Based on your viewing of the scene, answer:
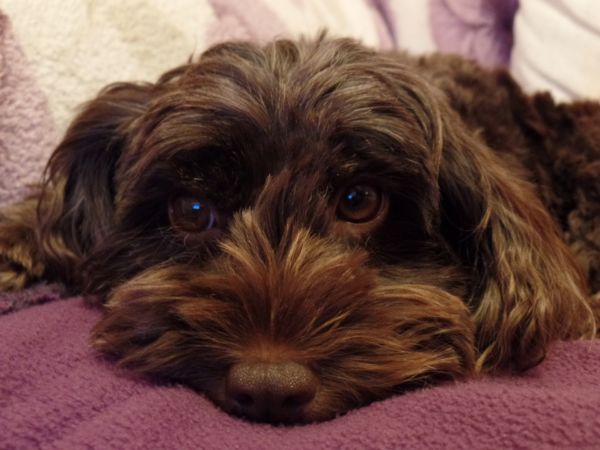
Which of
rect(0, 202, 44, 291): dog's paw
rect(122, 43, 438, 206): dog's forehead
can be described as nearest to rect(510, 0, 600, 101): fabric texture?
rect(122, 43, 438, 206): dog's forehead

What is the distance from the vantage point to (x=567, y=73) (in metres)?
3.18

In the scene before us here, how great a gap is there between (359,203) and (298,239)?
0.20 m

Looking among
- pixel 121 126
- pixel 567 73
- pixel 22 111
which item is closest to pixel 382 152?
pixel 121 126

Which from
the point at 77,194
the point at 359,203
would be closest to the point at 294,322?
the point at 359,203

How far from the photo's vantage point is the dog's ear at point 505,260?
1739 millimetres

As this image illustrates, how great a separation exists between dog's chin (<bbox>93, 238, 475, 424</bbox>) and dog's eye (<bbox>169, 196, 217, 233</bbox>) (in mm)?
155

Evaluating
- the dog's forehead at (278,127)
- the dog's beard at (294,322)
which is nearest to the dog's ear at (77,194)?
the dog's forehead at (278,127)

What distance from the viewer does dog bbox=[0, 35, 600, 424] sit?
1462 millimetres

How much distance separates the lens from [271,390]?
132 centimetres

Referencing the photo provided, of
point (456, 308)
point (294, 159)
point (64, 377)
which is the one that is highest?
point (294, 159)

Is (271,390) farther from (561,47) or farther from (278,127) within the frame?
(561,47)

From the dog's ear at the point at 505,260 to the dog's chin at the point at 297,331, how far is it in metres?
0.10

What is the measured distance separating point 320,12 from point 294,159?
198cm

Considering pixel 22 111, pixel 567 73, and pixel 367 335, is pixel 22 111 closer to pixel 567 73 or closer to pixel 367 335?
pixel 367 335
